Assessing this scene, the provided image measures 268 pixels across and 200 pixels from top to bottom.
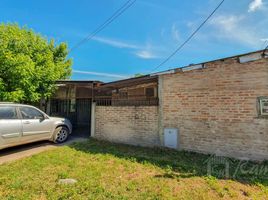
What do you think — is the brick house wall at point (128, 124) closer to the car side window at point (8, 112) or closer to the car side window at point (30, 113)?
the car side window at point (30, 113)

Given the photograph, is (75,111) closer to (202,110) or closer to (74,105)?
(74,105)

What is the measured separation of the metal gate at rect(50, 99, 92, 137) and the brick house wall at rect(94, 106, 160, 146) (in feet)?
6.84

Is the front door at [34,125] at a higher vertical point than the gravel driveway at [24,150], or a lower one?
higher

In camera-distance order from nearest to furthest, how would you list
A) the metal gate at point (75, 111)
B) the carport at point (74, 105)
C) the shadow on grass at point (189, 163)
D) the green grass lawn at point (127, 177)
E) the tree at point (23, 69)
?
the green grass lawn at point (127, 177), the shadow on grass at point (189, 163), the tree at point (23, 69), the carport at point (74, 105), the metal gate at point (75, 111)

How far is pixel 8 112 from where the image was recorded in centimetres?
628

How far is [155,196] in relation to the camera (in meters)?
3.67

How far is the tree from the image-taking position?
8281 millimetres

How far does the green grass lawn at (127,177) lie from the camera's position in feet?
12.4

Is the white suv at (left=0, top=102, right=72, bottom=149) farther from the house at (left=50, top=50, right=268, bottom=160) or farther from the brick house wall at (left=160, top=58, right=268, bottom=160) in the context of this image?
the brick house wall at (left=160, top=58, right=268, bottom=160)

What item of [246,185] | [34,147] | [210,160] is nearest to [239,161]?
[210,160]

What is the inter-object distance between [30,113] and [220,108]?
655 centimetres

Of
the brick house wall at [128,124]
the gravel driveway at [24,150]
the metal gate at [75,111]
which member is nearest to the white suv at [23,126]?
the gravel driveway at [24,150]

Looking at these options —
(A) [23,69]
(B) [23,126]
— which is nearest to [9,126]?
(B) [23,126]

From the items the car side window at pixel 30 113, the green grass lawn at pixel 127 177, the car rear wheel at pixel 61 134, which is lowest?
the green grass lawn at pixel 127 177
